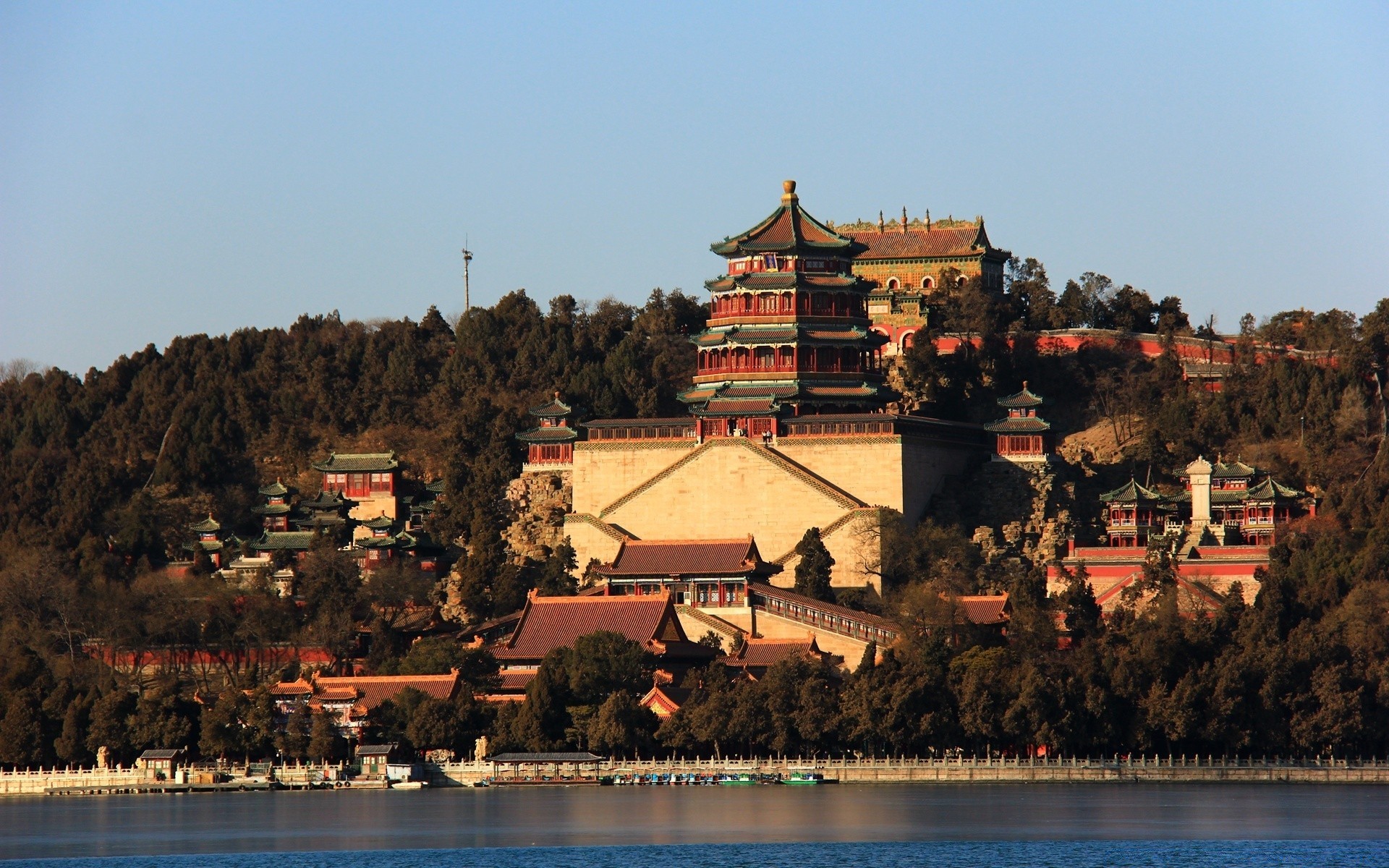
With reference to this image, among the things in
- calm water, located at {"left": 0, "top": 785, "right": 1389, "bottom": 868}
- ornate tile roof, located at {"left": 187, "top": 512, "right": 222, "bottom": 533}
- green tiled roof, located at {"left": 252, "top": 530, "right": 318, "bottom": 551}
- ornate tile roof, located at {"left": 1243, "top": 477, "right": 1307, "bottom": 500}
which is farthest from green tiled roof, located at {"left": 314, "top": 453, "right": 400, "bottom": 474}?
ornate tile roof, located at {"left": 1243, "top": 477, "right": 1307, "bottom": 500}

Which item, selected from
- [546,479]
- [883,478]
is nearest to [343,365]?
[546,479]

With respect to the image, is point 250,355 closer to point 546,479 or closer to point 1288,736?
point 546,479

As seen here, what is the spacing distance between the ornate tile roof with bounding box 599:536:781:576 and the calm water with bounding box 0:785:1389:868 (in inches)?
297

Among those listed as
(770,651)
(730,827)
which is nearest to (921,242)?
(770,651)

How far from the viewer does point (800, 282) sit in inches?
3585

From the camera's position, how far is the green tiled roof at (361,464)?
97.2 m

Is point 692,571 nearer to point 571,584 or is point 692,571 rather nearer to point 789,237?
point 571,584

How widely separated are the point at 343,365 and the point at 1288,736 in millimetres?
43647

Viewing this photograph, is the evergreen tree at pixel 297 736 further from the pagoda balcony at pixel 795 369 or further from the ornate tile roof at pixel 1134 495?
the ornate tile roof at pixel 1134 495

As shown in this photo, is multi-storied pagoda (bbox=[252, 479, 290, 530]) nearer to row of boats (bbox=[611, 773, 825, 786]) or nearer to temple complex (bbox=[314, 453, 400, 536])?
temple complex (bbox=[314, 453, 400, 536])

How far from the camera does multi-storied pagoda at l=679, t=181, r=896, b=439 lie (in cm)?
8975

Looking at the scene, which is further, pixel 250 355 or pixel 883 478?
pixel 250 355

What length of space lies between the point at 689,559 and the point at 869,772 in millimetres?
10366

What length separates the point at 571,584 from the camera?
85.9 metres
